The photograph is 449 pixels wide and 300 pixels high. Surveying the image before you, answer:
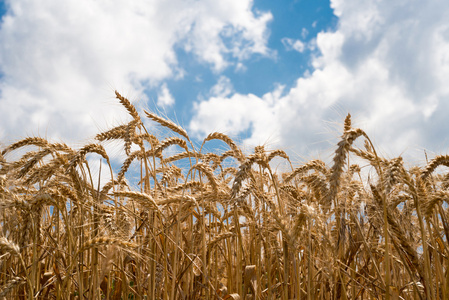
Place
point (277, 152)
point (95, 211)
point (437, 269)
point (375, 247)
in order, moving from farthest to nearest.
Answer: point (277, 152) → point (375, 247) → point (95, 211) → point (437, 269)

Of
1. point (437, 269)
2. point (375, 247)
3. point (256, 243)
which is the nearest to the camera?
point (437, 269)

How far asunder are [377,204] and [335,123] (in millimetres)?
645

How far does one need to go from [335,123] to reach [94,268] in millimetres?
2008

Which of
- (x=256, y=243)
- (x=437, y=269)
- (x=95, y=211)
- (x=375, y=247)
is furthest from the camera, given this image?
(x=256, y=243)

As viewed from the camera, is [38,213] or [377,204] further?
[38,213]

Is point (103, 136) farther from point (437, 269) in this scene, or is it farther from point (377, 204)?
point (437, 269)

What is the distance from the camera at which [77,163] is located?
2777 mm

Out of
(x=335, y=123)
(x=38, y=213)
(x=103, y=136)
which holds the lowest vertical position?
(x=38, y=213)

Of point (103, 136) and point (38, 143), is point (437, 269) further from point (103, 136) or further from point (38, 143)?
point (38, 143)

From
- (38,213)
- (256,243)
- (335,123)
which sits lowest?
(256,243)

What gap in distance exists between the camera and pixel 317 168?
132 inches

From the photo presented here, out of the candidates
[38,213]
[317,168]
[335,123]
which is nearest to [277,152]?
[317,168]

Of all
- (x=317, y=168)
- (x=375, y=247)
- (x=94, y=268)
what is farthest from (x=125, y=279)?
(x=375, y=247)

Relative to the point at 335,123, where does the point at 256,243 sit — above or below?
below
